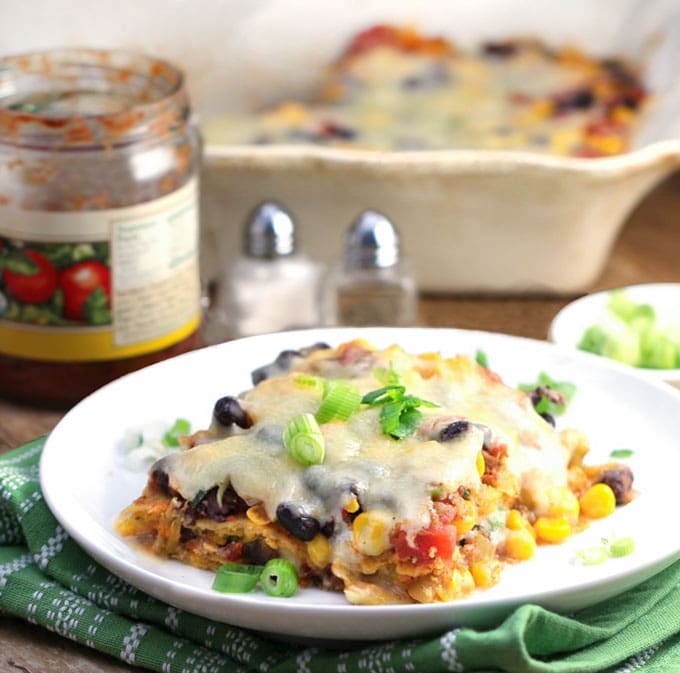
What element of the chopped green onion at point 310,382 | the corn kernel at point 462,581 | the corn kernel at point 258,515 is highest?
the chopped green onion at point 310,382

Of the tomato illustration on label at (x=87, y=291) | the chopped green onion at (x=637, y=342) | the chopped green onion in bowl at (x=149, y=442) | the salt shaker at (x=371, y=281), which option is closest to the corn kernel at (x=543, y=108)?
the salt shaker at (x=371, y=281)

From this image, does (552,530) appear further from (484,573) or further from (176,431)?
(176,431)

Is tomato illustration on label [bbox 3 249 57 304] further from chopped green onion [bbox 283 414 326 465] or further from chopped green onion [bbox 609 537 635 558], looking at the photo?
chopped green onion [bbox 609 537 635 558]

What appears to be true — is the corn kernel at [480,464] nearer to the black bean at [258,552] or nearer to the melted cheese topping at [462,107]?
the black bean at [258,552]

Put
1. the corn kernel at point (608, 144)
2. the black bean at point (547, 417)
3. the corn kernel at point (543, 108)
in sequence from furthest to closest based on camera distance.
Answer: the corn kernel at point (543, 108), the corn kernel at point (608, 144), the black bean at point (547, 417)

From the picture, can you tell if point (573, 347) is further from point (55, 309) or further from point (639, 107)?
point (639, 107)

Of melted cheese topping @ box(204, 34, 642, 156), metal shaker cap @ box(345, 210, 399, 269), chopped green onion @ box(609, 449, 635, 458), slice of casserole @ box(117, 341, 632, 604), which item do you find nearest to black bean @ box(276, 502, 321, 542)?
slice of casserole @ box(117, 341, 632, 604)

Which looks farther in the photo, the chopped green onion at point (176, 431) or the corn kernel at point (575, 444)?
the chopped green onion at point (176, 431)
